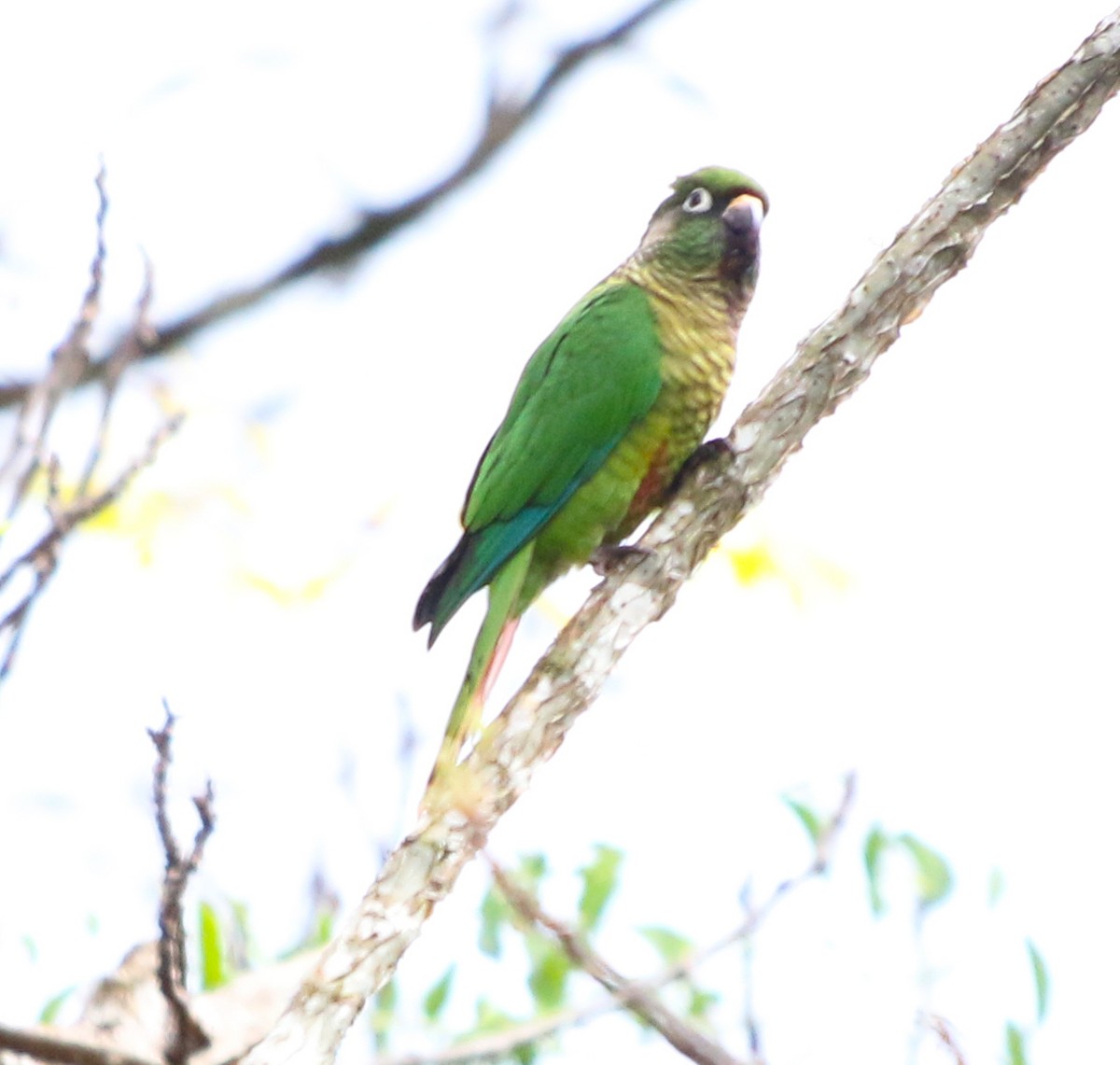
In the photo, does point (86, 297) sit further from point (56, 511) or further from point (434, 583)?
point (434, 583)

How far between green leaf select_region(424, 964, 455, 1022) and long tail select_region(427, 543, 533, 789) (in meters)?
0.59

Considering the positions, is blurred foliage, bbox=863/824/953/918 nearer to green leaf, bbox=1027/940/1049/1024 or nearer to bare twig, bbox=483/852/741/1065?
green leaf, bbox=1027/940/1049/1024

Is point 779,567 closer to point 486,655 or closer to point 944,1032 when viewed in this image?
point 486,655

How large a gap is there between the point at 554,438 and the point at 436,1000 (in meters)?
1.47

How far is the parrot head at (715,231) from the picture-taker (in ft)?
14.9

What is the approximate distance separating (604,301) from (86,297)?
171 centimetres

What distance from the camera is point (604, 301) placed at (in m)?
4.43

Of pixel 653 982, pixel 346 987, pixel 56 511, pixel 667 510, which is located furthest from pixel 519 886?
pixel 667 510

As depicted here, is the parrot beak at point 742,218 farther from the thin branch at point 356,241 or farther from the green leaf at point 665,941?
the green leaf at point 665,941

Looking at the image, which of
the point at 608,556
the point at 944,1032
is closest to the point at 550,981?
the point at 608,556

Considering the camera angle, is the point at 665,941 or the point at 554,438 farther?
the point at 554,438

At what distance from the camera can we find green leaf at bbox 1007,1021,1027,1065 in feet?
10.7

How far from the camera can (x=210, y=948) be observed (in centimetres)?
326

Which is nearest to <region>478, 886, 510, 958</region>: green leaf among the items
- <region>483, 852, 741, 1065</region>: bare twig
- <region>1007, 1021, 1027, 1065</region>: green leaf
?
<region>1007, 1021, 1027, 1065</region>: green leaf
